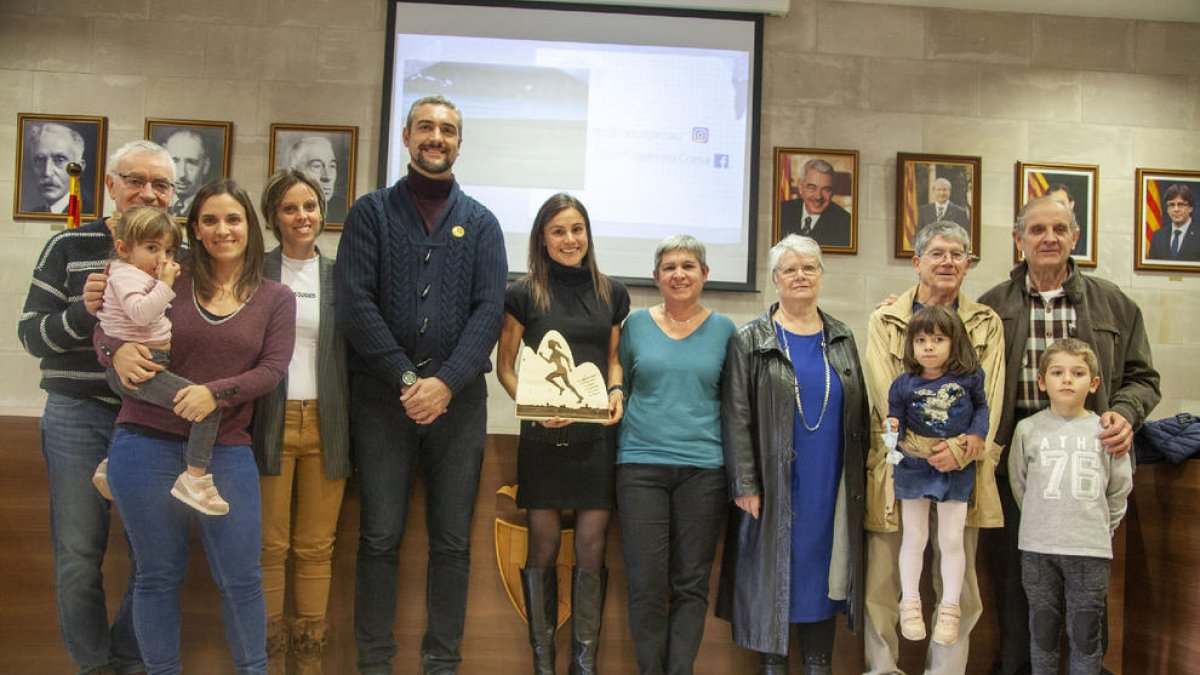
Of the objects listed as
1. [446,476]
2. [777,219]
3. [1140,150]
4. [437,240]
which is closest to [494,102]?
[777,219]

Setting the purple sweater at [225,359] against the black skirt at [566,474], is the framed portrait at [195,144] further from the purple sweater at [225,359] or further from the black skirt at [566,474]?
the black skirt at [566,474]

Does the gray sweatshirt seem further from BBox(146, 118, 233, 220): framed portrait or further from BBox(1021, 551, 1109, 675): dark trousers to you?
BBox(146, 118, 233, 220): framed portrait

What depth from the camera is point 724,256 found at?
5520 millimetres

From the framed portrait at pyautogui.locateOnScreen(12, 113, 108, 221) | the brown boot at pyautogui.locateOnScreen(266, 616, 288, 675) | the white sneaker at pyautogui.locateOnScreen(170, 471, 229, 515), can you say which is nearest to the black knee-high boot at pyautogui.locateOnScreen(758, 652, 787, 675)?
the brown boot at pyautogui.locateOnScreen(266, 616, 288, 675)

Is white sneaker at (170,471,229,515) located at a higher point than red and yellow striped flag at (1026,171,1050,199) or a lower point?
lower

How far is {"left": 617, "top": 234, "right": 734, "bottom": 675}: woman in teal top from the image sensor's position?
9.95ft

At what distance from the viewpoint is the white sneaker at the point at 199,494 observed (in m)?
2.51

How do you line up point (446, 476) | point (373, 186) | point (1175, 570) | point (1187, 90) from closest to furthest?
point (446, 476) → point (1175, 570) → point (373, 186) → point (1187, 90)

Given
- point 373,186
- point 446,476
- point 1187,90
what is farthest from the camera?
point 1187,90

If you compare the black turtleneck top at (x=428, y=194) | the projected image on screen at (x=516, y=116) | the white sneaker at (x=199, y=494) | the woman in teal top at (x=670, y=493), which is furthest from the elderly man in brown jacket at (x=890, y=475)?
the projected image on screen at (x=516, y=116)

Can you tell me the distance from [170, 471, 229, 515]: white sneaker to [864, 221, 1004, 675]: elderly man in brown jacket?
206 centimetres

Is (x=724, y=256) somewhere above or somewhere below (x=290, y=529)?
above

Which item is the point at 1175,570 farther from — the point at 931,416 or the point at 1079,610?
the point at 931,416

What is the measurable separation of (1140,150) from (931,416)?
153 inches
